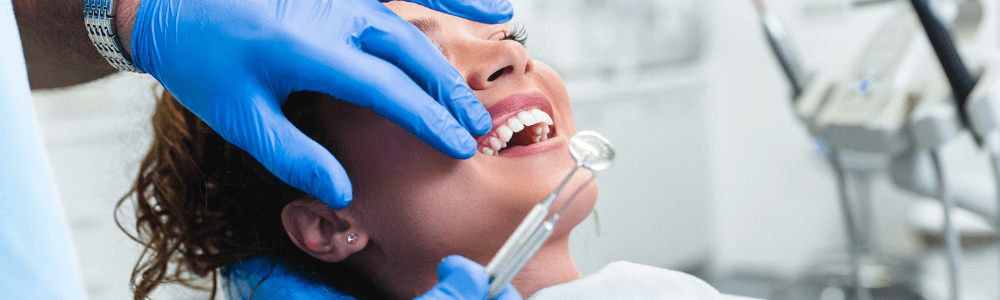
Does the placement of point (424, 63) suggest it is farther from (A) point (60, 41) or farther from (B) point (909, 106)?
(B) point (909, 106)

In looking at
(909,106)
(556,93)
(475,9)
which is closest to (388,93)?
(475,9)

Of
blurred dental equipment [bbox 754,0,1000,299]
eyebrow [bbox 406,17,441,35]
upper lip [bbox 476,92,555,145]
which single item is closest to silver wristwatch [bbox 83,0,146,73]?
eyebrow [bbox 406,17,441,35]

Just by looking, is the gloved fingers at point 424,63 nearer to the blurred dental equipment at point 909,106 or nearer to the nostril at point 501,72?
the nostril at point 501,72

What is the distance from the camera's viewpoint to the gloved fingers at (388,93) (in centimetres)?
73

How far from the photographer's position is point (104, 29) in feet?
2.63

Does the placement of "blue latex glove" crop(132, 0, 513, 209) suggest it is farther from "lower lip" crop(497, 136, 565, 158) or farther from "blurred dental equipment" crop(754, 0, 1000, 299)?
"blurred dental equipment" crop(754, 0, 1000, 299)

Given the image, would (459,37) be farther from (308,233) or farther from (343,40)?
(308,233)

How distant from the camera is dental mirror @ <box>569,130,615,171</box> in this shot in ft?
2.49

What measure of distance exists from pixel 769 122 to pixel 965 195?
164 centimetres

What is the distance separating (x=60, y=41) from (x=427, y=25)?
21.8 inches

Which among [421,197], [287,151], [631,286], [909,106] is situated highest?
[287,151]

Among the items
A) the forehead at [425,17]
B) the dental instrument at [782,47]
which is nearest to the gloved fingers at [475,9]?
the forehead at [425,17]

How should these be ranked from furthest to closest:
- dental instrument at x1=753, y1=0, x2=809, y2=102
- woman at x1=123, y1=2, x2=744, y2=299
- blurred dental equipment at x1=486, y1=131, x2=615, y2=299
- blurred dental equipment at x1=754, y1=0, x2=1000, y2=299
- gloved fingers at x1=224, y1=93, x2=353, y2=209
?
dental instrument at x1=753, y1=0, x2=809, y2=102, blurred dental equipment at x1=754, y1=0, x2=1000, y2=299, woman at x1=123, y1=2, x2=744, y2=299, gloved fingers at x1=224, y1=93, x2=353, y2=209, blurred dental equipment at x1=486, y1=131, x2=615, y2=299

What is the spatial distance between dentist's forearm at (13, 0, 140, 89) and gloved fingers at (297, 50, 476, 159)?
0.28 meters
